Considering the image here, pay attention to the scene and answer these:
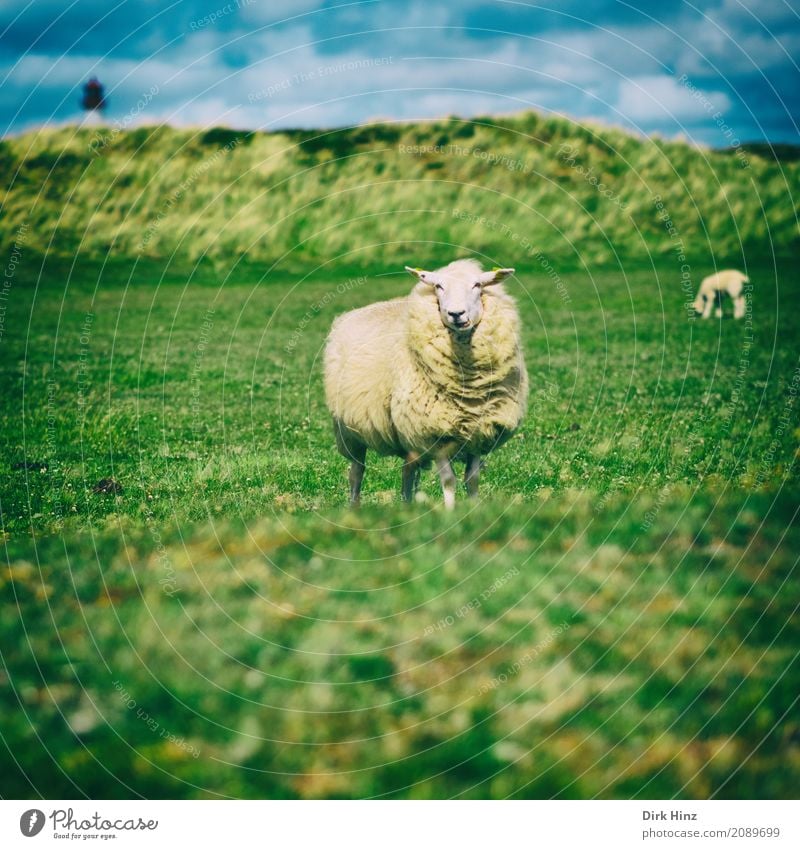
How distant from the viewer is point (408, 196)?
37.7m

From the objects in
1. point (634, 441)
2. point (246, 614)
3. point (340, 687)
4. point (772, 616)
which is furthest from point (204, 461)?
point (772, 616)

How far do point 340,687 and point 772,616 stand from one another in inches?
111

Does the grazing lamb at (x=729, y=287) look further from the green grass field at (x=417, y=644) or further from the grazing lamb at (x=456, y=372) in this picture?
the grazing lamb at (x=456, y=372)

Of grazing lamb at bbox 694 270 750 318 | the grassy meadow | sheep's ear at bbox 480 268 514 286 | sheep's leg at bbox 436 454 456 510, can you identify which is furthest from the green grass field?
grazing lamb at bbox 694 270 750 318

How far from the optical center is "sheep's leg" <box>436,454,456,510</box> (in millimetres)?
8781

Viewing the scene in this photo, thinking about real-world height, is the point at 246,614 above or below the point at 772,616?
above

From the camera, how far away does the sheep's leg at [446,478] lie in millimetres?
8781

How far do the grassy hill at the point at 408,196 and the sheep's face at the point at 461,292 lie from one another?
26.7 metres

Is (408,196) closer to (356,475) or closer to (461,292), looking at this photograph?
(356,475)

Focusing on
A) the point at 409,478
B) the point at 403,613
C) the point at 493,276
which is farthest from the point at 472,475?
the point at 403,613

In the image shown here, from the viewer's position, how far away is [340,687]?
546 cm

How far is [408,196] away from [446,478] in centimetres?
3035

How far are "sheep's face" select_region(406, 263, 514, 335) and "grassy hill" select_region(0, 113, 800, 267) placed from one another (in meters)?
26.7

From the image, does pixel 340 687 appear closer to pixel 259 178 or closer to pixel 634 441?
pixel 634 441
